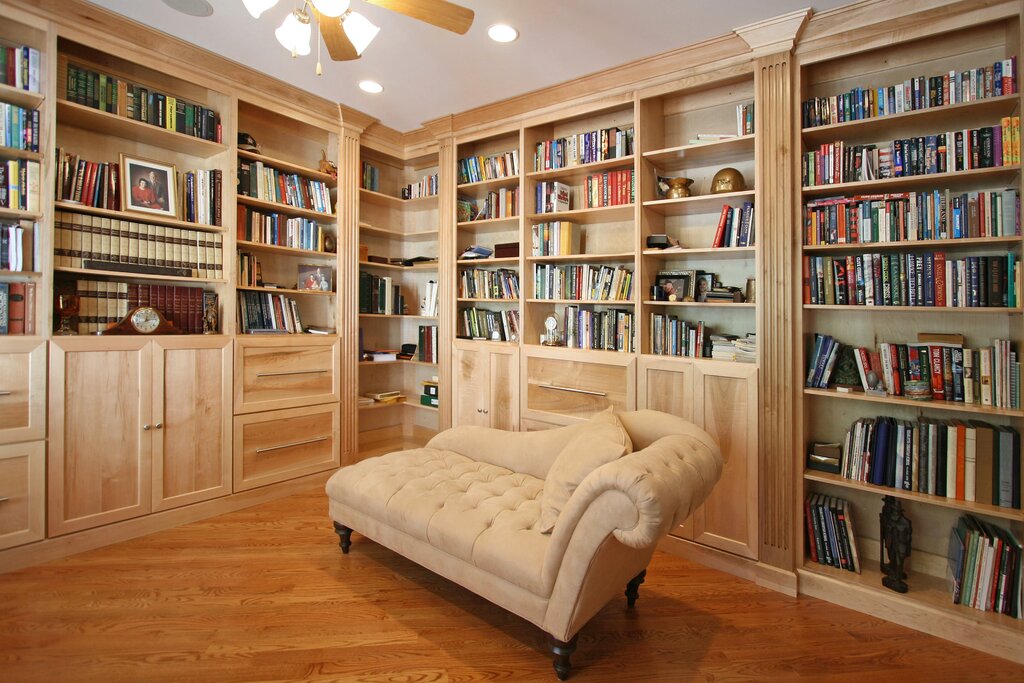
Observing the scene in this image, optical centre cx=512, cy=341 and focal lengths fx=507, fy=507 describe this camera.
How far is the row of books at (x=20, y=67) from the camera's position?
2.41 meters

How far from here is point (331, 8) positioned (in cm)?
164

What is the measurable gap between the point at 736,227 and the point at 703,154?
478 mm

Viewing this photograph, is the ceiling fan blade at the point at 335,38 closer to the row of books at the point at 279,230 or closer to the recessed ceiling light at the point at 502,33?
the recessed ceiling light at the point at 502,33

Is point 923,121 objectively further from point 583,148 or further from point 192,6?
point 192,6

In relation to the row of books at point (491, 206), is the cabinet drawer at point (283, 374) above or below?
below

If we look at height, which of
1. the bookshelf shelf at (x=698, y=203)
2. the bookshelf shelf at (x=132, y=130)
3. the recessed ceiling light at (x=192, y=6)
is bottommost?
the bookshelf shelf at (x=698, y=203)

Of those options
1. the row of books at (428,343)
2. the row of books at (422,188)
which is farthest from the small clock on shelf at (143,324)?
the row of books at (422,188)

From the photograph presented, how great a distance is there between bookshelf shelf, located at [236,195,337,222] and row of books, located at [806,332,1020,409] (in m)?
3.26

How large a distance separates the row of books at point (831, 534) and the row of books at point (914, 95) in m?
1.83

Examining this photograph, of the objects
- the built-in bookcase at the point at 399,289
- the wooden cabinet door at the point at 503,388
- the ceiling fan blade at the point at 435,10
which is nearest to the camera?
the ceiling fan blade at the point at 435,10

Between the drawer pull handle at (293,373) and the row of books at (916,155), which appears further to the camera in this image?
the drawer pull handle at (293,373)

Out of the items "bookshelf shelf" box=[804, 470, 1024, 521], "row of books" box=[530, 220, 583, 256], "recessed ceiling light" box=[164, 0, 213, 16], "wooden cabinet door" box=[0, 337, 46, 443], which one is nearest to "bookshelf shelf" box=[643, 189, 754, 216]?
"row of books" box=[530, 220, 583, 256]

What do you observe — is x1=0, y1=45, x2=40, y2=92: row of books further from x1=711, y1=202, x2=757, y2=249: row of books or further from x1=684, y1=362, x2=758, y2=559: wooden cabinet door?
x1=684, y1=362, x2=758, y2=559: wooden cabinet door

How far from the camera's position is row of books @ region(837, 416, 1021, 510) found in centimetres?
205
